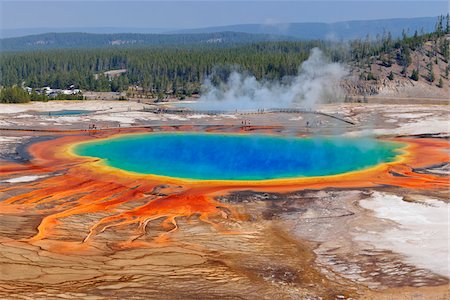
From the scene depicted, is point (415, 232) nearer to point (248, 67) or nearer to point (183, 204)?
point (183, 204)

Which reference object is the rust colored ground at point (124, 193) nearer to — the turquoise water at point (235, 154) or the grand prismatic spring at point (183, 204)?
the grand prismatic spring at point (183, 204)

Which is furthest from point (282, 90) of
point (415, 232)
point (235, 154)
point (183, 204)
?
point (415, 232)

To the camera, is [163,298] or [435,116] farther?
[435,116]

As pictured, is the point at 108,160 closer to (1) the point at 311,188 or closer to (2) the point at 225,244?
(1) the point at 311,188

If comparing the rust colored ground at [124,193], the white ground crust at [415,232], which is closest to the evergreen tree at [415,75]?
the rust colored ground at [124,193]

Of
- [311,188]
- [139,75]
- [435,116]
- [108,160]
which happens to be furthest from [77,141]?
[139,75]

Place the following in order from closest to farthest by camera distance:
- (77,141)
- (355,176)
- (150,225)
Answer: (150,225)
(355,176)
(77,141)
